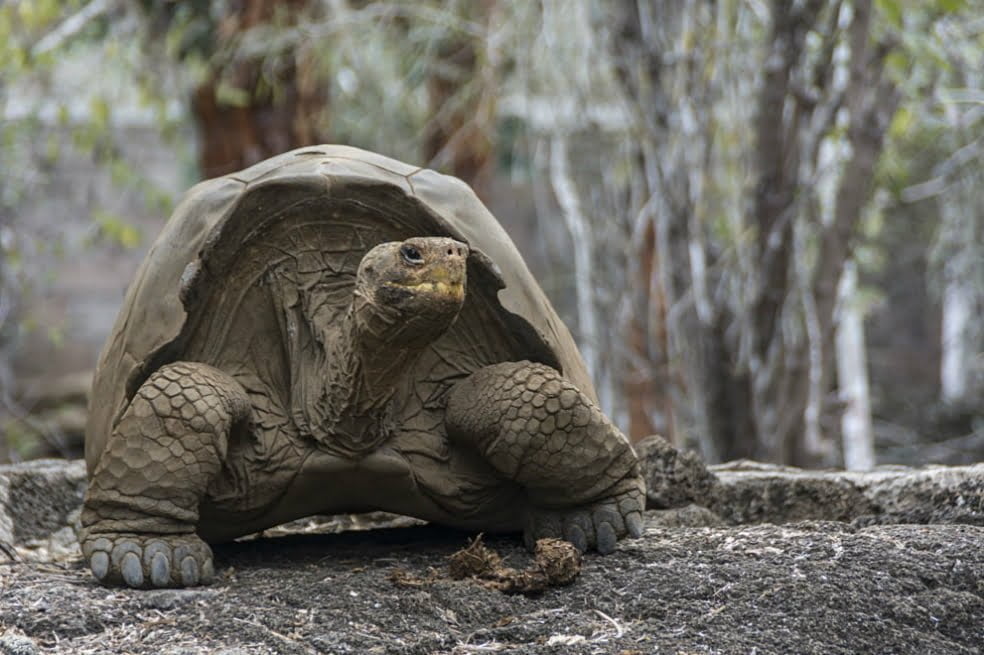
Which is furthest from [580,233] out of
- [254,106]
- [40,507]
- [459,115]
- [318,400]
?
[318,400]

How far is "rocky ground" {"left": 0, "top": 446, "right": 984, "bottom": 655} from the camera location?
2307 millimetres

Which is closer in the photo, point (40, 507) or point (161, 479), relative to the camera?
point (161, 479)

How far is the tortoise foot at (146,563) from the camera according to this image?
8.89 ft

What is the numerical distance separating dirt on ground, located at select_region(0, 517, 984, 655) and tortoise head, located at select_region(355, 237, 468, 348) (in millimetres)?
511

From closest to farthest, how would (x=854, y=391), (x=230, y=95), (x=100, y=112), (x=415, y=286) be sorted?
(x=415, y=286)
(x=230, y=95)
(x=100, y=112)
(x=854, y=391)

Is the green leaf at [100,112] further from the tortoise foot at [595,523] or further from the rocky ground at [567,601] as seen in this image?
the tortoise foot at [595,523]

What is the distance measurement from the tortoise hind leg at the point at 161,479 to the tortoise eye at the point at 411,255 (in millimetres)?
546

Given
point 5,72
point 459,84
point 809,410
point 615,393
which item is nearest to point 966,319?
point 459,84

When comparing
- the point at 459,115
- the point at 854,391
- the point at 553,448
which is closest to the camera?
the point at 553,448

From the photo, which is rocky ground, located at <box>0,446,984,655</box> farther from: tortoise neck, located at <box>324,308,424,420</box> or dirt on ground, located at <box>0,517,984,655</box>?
tortoise neck, located at <box>324,308,424,420</box>

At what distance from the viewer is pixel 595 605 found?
8.23 feet

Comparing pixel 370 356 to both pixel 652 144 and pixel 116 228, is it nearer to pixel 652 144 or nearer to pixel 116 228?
pixel 652 144

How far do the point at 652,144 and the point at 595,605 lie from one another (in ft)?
10.2

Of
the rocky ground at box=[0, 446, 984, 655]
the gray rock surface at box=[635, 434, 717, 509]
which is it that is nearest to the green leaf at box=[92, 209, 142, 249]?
the rocky ground at box=[0, 446, 984, 655]
